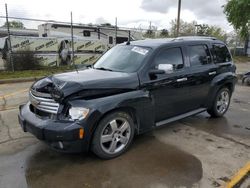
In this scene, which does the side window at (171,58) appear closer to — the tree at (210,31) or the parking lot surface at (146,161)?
the parking lot surface at (146,161)

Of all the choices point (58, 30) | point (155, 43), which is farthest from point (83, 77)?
point (58, 30)

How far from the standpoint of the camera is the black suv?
10.6 feet

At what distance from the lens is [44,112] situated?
3.48 m

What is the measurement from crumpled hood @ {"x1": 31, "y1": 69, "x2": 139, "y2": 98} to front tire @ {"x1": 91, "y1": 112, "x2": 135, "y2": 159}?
44cm

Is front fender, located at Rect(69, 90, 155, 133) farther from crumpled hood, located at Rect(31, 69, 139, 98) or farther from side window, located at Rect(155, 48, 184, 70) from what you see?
side window, located at Rect(155, 48, 184, 70)

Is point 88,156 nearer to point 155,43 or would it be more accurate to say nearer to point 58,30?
point 155,43

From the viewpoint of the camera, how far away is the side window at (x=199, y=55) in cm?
469

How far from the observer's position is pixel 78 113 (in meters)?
3.21

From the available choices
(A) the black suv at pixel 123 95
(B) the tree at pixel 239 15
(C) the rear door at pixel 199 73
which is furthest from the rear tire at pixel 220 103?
(B) the tree at pixel 239 15

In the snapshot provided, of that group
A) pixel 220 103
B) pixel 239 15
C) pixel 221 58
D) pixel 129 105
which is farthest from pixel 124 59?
pixel 239 15

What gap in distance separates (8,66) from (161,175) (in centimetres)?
1141

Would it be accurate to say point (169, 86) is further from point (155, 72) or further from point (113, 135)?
point (113, 135)

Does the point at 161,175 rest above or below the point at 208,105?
below

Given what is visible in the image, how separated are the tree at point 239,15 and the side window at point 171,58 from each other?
20.1 meters
